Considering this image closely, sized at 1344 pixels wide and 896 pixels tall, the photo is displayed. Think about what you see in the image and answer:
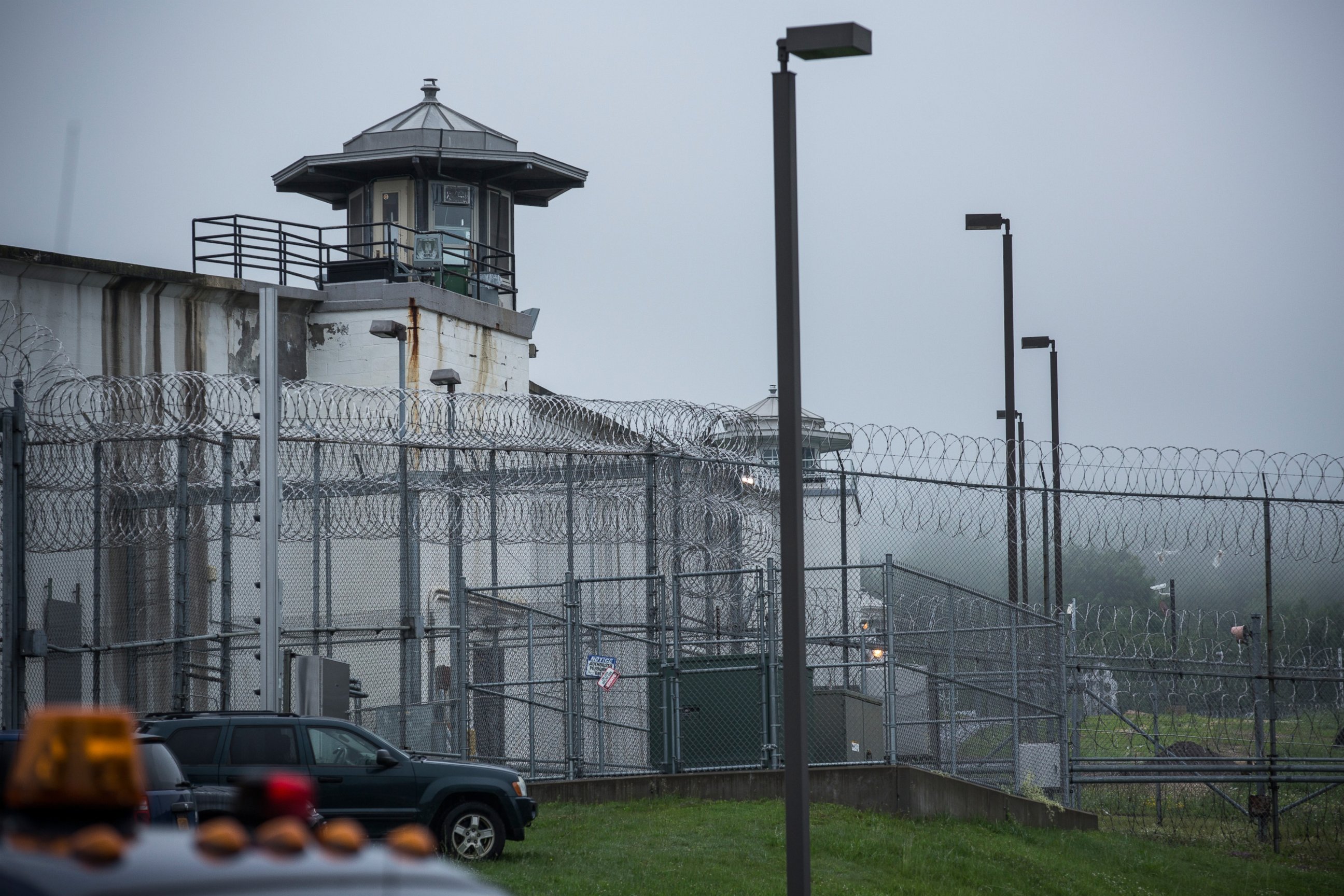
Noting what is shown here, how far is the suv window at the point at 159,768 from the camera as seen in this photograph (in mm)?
9352

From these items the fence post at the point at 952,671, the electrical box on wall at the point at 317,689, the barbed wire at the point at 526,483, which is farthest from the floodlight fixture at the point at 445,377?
the fence post at the point at 952,671

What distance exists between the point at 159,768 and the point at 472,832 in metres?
3.47

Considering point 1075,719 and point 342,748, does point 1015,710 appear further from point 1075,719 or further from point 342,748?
point 342,748

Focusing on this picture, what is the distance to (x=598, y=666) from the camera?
1647 centimetres

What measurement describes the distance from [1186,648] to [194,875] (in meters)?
22.8

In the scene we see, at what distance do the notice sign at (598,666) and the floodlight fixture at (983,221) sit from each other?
10705 millimetres

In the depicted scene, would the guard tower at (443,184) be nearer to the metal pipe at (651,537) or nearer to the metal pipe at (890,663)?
the metal pipe at (651,537)

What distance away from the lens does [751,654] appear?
639 inches

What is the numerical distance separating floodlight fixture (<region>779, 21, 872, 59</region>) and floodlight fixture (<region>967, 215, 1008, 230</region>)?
1589cm

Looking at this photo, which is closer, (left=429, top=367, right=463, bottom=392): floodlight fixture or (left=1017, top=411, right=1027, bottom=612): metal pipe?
(left=1017, top=411, right=1027, bottom=612): metal pipe

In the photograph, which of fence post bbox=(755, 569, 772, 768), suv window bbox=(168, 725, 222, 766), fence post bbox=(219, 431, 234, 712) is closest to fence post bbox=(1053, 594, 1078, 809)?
fence post bbox=(755, 569, 772, 768)

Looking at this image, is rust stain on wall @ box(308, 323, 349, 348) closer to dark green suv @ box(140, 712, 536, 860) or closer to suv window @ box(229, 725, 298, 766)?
dark green suv @ box(140, 712, 536, 860)

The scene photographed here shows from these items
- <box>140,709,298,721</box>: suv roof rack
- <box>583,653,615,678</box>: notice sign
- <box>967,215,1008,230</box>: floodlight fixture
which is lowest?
<box>583,653,615,678</box>: notice sign

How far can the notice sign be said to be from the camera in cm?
1636
